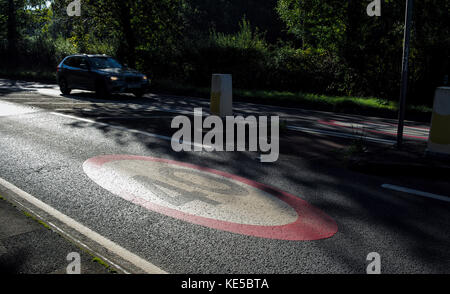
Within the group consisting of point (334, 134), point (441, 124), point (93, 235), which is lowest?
point (93, 235)

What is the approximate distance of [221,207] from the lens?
4.52m

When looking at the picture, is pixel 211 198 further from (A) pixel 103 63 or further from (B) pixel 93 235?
(A) pixel 103 63

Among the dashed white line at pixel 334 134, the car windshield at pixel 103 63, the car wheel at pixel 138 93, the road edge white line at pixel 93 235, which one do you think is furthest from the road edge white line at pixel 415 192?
the car windshield at pixel 103 63

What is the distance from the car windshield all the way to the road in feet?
29.0

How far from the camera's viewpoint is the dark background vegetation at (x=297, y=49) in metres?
14.6

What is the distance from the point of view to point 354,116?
13.0 m

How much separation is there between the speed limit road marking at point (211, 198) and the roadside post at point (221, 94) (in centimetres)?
355

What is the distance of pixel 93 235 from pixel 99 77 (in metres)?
12.9

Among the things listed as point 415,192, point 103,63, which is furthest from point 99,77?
point 415,192

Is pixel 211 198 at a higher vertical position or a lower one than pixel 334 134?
lower

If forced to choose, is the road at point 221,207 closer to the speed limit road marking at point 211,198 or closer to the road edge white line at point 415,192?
the speed limit road marking at point 211,198

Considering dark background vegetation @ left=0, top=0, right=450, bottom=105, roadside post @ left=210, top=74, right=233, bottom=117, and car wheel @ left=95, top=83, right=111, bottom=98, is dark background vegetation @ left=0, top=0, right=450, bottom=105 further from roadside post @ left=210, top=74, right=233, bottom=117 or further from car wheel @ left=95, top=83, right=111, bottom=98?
roadside post @ left=210, top=74, right=233, bottom=117

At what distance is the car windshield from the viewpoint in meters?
16.4

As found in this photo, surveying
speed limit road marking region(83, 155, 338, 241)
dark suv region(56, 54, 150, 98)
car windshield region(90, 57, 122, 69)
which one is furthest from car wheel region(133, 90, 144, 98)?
speed limit road marking region(83, 155, 338, 241)
